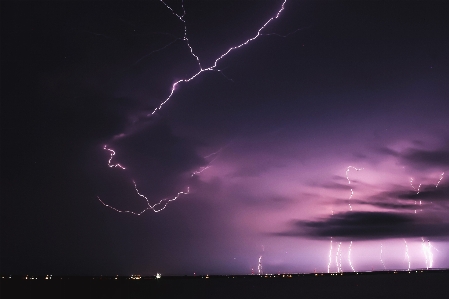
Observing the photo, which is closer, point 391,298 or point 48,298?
point 391,298

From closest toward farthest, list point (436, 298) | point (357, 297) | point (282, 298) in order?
point (436, 298)
point (357, 297)
point (282, 298)

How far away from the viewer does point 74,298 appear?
44.8 m

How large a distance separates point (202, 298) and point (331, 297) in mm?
13148

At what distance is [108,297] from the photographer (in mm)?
47250

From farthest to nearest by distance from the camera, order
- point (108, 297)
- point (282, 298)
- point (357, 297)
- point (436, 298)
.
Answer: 1. point (108, 297)
2. point (282, 298)
3. point (357, 297)
4. point (436, 298)

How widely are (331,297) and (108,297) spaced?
23137 millimetres

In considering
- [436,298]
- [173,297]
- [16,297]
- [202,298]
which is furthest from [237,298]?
[16,297]

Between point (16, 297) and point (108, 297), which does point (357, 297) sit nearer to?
point (108, 297)

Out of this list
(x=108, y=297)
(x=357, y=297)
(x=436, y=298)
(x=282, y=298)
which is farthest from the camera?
(x=108, y=297)

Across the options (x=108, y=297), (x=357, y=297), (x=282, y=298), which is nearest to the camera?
(x=357, y=297)

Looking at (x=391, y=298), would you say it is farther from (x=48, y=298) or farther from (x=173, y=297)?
(x=48, y=298)

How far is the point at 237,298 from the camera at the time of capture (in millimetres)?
45781

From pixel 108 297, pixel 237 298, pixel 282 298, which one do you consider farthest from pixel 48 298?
pixel 282 298

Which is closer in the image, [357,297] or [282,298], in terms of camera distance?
[357,297]
